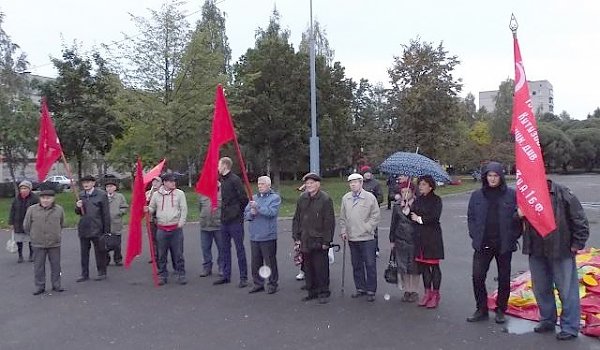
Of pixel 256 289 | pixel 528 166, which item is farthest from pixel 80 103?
pixel 528 166

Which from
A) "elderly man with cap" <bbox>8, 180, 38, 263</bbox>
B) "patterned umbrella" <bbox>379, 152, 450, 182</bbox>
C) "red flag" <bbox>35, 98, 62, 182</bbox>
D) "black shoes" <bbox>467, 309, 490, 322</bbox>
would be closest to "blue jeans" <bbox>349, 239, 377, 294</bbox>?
"patterned umbrella" <bbox>379, 152, 450, 182</bbox>

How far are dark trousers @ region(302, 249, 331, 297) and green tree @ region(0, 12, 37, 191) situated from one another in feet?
71.5

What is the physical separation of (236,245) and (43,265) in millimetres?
2954

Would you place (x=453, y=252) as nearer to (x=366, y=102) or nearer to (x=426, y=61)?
(x=426, y=61)

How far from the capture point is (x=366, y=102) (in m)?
71.8

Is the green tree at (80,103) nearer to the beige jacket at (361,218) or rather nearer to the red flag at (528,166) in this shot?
the beige jacket at (361,218)

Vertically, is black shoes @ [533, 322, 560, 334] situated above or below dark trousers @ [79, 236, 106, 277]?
below

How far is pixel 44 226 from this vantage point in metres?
8.84

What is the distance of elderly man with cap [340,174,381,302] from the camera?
26.3 feet

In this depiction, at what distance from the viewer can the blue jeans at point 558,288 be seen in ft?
20.0

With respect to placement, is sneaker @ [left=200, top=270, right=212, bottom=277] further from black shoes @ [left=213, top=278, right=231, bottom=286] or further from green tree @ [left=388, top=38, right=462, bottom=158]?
green tree @ [left=388, top=38, right=462, bottom=158]

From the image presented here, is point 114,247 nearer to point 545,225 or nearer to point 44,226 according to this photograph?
point 44,226

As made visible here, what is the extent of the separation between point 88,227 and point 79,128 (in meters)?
18.2

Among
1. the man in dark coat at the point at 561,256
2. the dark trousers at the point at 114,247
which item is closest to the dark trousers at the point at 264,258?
the dark trousers at the point at 114,247
